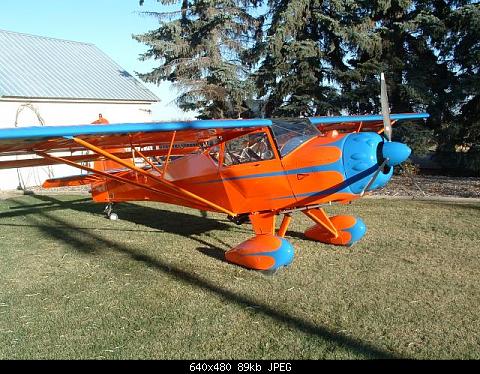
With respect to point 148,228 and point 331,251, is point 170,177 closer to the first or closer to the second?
point 148,228

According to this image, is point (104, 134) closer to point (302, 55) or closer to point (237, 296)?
point (237, 296)

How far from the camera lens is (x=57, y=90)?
18031mm

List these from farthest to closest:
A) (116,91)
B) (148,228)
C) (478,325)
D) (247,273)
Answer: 1. (116,91)
2. (148,228)
3. (247,273)
4. (478,325)

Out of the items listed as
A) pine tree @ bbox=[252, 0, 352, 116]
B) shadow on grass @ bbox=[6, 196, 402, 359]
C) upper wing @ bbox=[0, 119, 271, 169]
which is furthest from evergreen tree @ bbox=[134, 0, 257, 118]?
upper wing @ bbox=[0, 119, 271, 169]

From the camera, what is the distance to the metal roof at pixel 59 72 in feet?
57.5

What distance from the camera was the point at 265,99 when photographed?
1608cm

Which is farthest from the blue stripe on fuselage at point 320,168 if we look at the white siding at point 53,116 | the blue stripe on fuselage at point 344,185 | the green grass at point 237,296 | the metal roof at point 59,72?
the metal roof at point 59,72

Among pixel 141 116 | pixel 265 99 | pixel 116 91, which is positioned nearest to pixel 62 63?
pixel 116 91

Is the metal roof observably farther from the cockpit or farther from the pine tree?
the cockpit

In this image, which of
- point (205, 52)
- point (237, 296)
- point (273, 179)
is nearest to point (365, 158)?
point (273, 179)

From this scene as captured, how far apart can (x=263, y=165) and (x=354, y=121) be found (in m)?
2.74

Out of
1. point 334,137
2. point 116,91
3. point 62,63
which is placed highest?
point 62,63

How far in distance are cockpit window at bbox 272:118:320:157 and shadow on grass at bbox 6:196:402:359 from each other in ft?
6.79
